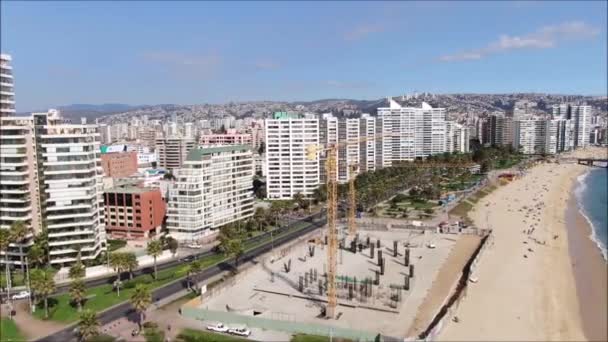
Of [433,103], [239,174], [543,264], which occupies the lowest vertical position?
[543,264]

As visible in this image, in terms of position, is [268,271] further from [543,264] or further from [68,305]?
[543,264]

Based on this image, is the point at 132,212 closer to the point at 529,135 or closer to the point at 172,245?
the point at 172,245

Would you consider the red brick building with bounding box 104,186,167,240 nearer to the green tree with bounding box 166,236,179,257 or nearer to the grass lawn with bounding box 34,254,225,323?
the green tree with bounding box 166,236,179,257

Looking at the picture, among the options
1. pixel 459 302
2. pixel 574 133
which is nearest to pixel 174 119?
pixel 574 133

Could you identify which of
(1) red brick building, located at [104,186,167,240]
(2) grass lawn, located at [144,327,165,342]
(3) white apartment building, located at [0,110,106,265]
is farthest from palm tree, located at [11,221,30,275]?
(2) grass lawn, located at [144,327,165,342]

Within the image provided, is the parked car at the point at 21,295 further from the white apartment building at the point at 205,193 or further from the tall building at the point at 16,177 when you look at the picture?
the white apartment building at the point at 205,193

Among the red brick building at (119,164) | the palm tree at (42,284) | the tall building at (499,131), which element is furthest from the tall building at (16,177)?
the tall building at (499,131)
